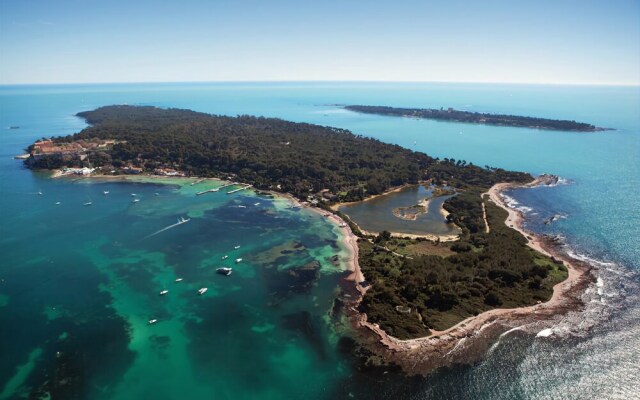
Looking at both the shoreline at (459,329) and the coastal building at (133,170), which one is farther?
the coastal building at (133,170)

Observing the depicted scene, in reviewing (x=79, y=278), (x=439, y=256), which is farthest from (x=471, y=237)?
(x=79, y=278)

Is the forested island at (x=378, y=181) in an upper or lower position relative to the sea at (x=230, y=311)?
upper

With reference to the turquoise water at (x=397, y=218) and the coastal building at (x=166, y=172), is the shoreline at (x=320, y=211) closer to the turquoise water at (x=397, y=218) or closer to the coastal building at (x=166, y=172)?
the coastal building at (x=166, y=172)

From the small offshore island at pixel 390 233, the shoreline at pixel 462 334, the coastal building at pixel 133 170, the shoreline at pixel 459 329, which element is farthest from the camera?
the coastal building at pixel 133 170

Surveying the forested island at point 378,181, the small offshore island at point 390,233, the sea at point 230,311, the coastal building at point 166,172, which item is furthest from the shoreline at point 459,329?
the coastal building at point 166,172

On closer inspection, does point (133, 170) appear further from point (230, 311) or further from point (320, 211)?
point (230, 311)

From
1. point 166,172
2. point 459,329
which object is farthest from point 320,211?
point 166,172

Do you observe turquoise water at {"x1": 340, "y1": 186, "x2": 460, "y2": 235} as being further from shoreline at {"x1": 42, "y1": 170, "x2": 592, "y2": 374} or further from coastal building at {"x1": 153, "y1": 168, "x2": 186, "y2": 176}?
coastal building at {"x1": 153, "y1": 168, "x2": 186, "y2": 176}

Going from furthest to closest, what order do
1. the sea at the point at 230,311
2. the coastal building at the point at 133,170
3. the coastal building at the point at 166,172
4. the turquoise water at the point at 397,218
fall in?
the coastal building at the point at 133,170
the coastal building at the point at 166,172
the turquoise water at the point at 397,218
the sea at the point at 230,311
